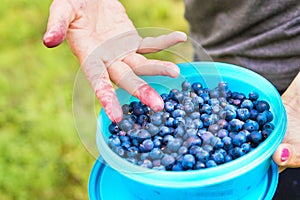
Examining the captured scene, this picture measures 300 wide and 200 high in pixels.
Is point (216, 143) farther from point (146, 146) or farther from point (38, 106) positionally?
point (38, 106)

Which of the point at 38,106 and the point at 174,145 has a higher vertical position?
the point at 174,145

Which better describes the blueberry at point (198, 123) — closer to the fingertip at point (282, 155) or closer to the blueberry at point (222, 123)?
the blueberry at point (222, 123)

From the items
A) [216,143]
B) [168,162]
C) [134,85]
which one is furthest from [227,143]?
[134,85]

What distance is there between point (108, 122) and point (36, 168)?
1017mm

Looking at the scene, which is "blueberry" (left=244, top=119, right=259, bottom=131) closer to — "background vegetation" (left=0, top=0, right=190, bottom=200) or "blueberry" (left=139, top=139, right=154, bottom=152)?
"blueberry" (left=139, top=139, right=154, bottom=152)

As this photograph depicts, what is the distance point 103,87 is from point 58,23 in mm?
160

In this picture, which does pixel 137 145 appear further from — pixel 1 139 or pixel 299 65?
pixel 1 139

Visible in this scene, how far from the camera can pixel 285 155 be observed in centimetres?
99

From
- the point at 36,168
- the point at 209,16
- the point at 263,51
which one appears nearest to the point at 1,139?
the point at 36,168

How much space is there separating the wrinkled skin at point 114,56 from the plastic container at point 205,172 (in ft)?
0.14

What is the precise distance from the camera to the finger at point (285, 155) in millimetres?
991

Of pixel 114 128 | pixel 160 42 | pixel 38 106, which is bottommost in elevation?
pixel 38 106

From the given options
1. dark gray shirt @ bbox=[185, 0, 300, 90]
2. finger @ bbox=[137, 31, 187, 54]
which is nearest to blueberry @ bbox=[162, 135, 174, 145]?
finger @ bbox=[137, 31, 187, 54]

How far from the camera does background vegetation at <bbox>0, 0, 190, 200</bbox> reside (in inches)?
78.7
